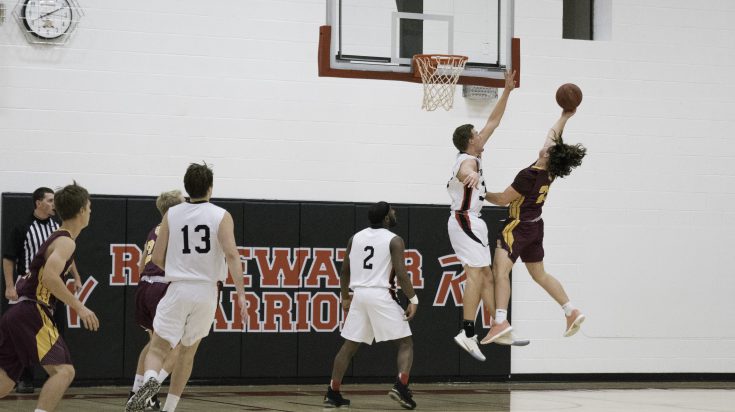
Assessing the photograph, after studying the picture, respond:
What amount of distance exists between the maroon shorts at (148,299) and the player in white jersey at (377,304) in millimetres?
1778

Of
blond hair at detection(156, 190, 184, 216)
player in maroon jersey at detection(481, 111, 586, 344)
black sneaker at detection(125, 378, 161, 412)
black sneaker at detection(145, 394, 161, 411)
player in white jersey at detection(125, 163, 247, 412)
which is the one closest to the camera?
→ black sneaker at detection(125, 378, 161, 412)

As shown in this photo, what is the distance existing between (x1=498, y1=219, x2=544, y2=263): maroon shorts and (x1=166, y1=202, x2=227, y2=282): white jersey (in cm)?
249

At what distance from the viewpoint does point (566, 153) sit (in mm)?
8078

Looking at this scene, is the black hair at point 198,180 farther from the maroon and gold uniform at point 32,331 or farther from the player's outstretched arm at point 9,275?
the player's outstretched arm at point 9,275

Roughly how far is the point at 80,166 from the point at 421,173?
13.0 ft

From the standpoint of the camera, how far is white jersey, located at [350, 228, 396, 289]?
946cm

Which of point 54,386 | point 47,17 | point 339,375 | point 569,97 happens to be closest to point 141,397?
point 54,386

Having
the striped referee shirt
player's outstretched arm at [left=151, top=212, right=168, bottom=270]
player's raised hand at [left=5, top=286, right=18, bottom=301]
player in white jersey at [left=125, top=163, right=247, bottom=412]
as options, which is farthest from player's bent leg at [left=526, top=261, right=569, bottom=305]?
player's raised hand at [left=5, top=286, right=18, bottom=301]

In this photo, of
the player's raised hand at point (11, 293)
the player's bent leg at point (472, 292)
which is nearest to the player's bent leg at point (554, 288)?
the player's bent leg at point (472, 292)

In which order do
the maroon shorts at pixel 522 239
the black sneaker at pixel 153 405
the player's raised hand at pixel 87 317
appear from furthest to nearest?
the black sneaker at pixel 153 405, the maroon shorts at pixel 522 239, the player's raised hand at pixel 87 317

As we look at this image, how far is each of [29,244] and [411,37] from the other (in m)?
4.41

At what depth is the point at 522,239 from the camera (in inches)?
328

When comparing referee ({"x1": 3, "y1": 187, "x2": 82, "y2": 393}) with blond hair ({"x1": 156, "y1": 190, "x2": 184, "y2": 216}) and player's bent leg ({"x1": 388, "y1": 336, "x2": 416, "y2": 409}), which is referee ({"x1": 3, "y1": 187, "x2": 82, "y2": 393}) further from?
player's bent leg ({"x1": 388, "y1": 336, "x2": 416, "y2": 409})

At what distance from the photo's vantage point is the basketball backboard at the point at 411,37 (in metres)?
9.26
